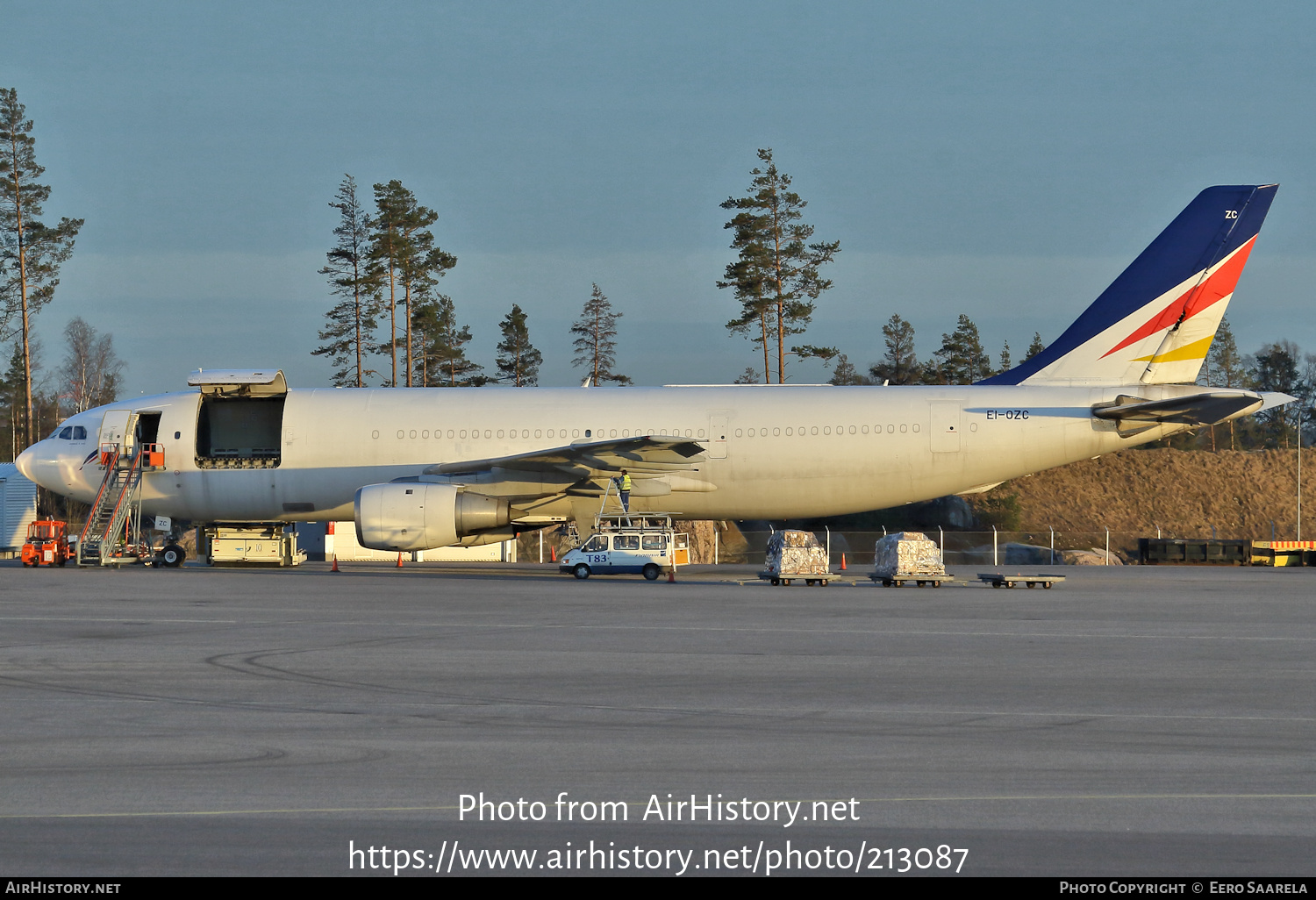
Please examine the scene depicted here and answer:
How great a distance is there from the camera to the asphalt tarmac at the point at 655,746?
5.71m

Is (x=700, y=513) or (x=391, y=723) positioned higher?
(x=700, y=513)

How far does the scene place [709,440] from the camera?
1067 inches

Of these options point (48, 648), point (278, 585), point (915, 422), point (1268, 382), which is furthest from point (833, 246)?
point (1268, 382)

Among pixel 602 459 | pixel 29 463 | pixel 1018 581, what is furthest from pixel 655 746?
pixel 29 463

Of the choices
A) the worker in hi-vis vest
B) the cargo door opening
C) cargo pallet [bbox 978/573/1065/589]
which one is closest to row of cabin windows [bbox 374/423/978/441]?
the worker in hi-vis vest

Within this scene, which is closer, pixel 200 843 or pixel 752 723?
pixel 200 843

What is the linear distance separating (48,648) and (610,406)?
52.5 feet

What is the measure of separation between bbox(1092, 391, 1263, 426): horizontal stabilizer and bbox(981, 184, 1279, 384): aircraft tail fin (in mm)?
1194

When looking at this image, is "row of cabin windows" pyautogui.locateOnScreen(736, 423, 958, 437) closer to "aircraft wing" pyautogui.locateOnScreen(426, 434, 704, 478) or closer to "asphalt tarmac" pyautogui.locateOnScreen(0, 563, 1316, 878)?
"aircraft wing" pyautogui.locateOnScreen(426, 434, 704, 478)

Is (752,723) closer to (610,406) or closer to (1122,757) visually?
(1122,757)

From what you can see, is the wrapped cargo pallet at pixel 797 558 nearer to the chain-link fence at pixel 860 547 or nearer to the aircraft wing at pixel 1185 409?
the aircraft wing at pixel 1185 409

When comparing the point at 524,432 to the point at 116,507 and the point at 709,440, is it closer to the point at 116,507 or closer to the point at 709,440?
the point at 709,440

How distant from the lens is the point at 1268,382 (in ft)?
330

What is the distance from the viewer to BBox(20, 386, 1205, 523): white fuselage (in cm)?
2672
